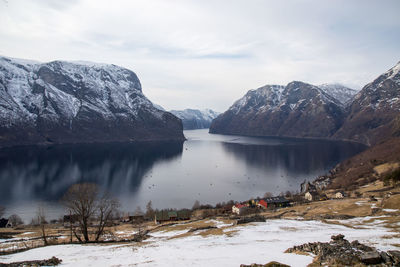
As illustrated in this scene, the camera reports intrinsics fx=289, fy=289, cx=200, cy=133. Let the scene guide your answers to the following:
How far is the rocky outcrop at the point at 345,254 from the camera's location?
1952 cm

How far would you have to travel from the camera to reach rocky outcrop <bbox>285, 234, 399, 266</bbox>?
64.0 ft

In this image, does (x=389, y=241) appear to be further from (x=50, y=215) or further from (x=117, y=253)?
(x=50, y=215)

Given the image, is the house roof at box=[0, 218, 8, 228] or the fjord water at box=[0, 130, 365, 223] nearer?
the house roof at box=[0, 218, 8, 228]

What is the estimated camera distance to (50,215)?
9388 centimetres

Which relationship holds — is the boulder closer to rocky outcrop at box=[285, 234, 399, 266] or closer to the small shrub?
rocky outcrop at box=[285, 234, 399, 266]

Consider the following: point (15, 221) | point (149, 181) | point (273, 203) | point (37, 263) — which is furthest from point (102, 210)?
point (149, 181)

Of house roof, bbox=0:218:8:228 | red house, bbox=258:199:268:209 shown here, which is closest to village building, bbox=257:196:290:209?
red house, bbox=258:199:268:209

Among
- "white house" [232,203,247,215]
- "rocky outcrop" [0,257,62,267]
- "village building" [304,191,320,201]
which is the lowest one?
"village building" [304,191,320,201]

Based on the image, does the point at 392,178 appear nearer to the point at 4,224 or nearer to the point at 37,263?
the point at 37,263

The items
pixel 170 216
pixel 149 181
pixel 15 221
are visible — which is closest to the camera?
pixel 170 216

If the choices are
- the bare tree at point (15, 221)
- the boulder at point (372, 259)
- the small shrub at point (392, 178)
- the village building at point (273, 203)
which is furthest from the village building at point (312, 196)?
the bare tree at point (15, 221)

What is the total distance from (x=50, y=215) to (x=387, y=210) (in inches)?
3696

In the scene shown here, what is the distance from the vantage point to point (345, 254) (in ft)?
70.1

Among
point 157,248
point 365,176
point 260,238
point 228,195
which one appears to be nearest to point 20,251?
point 157,248
